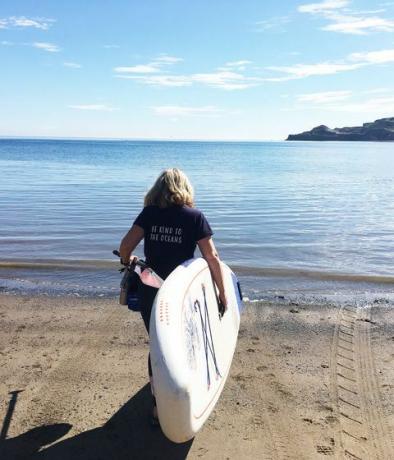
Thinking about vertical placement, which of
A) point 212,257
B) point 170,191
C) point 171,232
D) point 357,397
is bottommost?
point 357,397

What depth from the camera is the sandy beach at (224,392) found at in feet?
12.6

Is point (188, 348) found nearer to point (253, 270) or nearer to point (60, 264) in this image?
point (253, 270)

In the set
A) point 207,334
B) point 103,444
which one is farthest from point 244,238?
point 103,444

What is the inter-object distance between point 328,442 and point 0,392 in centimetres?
280

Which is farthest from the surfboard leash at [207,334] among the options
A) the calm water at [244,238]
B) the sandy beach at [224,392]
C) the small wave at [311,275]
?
the small wave at [311,275]

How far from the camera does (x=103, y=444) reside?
3857mm

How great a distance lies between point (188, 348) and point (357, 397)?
192 centimetres

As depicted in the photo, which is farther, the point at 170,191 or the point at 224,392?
the point at 224,392

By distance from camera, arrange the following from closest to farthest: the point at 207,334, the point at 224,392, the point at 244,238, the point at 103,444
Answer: the point at 103,444
the point at 207,334
the point at 224,392
the point at 244,238

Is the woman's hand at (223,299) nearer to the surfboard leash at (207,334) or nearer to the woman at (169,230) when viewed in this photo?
the surfboard leash at (207,334)

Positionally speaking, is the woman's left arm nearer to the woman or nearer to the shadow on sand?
the woman

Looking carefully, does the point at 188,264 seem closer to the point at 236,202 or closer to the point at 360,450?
the point at 360,450

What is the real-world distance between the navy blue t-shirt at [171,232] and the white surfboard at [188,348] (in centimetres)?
13

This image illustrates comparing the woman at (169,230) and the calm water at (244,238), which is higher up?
the woman at (169,230)
